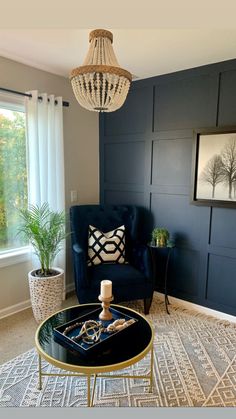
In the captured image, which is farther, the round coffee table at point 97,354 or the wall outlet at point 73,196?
the wall outlet at point 73,196

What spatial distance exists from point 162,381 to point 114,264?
1218 millimetres

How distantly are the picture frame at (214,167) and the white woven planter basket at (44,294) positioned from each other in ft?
5.11

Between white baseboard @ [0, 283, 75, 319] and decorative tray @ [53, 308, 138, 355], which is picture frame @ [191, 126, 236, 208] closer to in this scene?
decorative tray @ [53, 308, 138, 355]

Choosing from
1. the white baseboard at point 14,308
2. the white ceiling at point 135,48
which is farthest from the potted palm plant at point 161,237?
the white ceiling at point 135,48

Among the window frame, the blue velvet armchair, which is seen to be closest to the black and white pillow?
the blue velvet armchair

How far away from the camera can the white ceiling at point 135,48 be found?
2.04 meters

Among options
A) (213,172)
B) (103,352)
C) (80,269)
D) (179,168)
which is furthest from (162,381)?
(179,168)

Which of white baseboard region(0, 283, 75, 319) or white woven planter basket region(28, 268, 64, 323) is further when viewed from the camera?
white baseboard region(0, 283, 75, 319)

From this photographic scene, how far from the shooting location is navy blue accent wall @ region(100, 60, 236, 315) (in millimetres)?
2612

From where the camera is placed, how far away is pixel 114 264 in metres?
2.85

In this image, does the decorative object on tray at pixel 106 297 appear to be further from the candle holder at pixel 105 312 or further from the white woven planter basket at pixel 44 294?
the white woven planter basket at pixel 44 294

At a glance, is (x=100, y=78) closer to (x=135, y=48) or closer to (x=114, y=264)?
(x=135, y=48)

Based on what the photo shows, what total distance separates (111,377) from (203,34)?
2.43m

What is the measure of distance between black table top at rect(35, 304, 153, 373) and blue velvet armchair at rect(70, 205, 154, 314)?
2.36 feet
